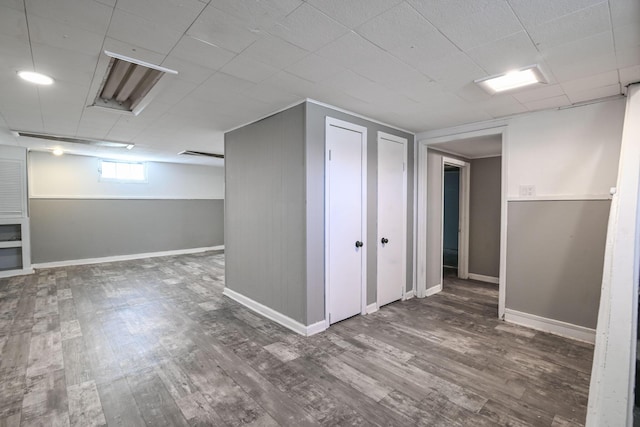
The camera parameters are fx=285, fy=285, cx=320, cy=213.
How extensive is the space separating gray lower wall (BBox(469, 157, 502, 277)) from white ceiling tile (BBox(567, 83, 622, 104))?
2.64 m

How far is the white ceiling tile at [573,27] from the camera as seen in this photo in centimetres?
161

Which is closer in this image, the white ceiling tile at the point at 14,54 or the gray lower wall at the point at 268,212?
the white ceiling tile at the point at 14,54

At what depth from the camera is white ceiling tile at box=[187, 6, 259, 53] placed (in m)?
1.66

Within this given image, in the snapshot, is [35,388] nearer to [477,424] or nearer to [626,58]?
[477,424]

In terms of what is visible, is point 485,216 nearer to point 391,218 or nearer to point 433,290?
point 433,290

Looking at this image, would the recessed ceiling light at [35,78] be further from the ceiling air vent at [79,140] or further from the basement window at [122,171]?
the basement window at [122,171]

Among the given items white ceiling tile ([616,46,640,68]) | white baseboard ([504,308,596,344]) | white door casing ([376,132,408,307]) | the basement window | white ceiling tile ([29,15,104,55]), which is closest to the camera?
white ceiling tile ([29,15,104,55])

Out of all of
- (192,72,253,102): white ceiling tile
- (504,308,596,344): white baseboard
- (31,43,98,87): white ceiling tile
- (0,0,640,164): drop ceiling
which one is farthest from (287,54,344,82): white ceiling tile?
(504,308,596,344): white baseboard

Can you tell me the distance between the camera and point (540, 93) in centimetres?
281

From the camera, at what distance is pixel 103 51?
2053 millimetres

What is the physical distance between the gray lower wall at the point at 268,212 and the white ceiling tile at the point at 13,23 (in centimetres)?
212

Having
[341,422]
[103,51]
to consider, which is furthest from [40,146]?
[341,422]

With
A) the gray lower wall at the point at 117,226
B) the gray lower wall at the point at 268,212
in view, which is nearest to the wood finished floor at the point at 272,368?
the gray lower wall at the point at 268,212

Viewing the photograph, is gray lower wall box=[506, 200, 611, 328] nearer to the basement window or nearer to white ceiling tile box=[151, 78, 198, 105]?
white ceiling tile box=[151, 78, 198, 105]
